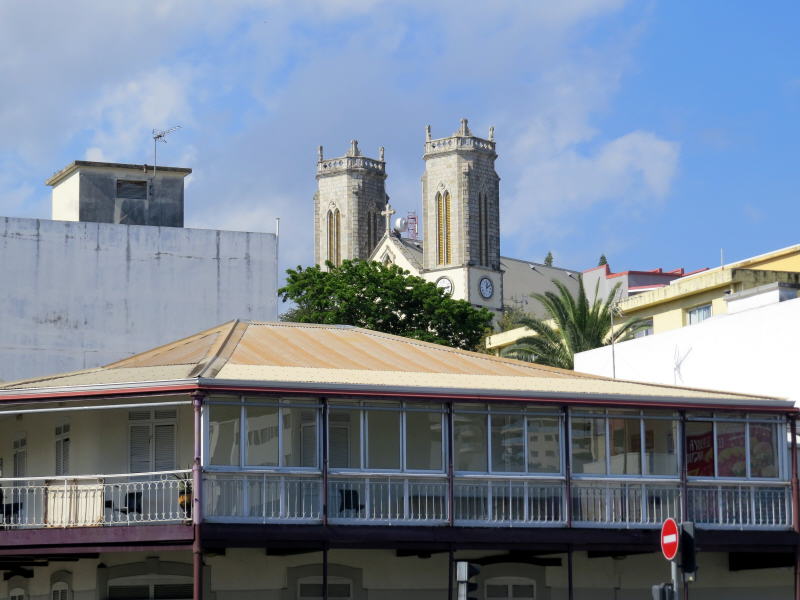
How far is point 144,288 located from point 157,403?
18.0 metres

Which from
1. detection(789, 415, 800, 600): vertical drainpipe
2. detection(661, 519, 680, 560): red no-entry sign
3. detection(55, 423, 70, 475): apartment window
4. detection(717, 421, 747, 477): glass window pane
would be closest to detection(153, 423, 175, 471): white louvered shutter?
detection(55, 423, 70, 475): apartment window

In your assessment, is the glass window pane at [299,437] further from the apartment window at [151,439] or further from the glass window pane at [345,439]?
the apartment window at [151,439]

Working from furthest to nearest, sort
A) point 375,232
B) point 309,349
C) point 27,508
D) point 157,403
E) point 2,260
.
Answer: point 375,232 < point 2,260 < point 309,349 < point 27,508 < point 157,403

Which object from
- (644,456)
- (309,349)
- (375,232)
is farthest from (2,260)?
(375,232)

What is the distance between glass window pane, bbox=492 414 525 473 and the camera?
94.9ft

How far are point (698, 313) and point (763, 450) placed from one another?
31998 mm

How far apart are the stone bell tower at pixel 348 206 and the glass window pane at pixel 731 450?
13070 cm

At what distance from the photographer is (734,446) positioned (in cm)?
3023

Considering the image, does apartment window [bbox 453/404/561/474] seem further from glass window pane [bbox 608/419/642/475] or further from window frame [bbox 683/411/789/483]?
window frame [bbox 683/411/789/483]

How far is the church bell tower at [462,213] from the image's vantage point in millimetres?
149125

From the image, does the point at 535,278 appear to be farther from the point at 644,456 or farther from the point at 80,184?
the point at 644,456

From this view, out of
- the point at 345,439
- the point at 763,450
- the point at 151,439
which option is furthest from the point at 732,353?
the point at 151,439

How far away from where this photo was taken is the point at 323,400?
88.9 feet

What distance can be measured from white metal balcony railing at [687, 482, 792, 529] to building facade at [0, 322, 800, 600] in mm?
41
